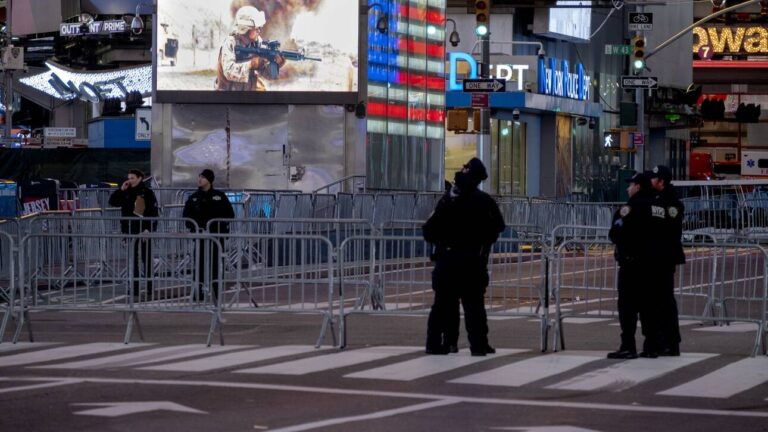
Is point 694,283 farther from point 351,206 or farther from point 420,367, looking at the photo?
point 351,206

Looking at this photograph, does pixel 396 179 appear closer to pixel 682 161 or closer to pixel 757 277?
pixel 757 277

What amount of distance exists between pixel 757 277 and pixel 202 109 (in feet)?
65.7

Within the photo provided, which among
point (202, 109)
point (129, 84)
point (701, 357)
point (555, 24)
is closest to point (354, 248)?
point (701, 357)

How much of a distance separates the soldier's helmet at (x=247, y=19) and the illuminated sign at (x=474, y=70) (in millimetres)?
11283

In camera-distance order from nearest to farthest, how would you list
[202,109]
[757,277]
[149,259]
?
1. [149,259]
2. [757,277]
3. [202,109]

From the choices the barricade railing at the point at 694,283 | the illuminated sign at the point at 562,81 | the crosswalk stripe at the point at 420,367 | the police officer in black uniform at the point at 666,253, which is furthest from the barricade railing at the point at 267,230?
the illuminated sign at the point at 562,81

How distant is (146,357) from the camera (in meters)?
14.5

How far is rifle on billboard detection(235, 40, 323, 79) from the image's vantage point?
119 ft

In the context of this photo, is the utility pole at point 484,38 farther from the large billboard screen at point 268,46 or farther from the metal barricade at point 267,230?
the metal barricade at point 267,230

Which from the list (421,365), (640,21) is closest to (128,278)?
(421,365)

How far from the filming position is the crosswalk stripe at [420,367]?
13039 millimetres

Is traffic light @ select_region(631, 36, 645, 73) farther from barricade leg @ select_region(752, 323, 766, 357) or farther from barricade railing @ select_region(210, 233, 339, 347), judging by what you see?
barricade leg @ select_region(752, 323, 766, 357)

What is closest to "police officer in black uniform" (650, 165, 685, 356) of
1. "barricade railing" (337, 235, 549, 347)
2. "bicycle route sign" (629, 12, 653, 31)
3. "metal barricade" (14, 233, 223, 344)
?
"barricade railing" (337, 235, 549, 347)

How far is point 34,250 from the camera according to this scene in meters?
17.1
